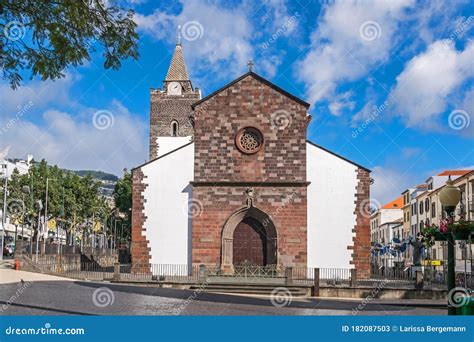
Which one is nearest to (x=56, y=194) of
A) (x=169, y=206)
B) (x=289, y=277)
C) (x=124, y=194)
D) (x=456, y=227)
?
(x=124, y=194)

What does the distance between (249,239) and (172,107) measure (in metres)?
29.6

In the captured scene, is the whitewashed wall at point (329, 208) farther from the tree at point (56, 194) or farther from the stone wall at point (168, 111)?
the tree at point (56, 194)

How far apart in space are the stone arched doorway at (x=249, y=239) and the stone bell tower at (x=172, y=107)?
1018 inches

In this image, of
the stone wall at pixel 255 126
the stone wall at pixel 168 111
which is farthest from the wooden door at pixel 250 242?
the stone wall at pixel 168 111

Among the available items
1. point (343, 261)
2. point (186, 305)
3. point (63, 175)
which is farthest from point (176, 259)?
A: point (63, 175)

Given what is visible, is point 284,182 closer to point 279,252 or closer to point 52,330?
point 279,252

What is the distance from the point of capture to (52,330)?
8.67 metres

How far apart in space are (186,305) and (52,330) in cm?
784

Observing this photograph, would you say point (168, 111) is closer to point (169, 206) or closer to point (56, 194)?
point (56, 194)

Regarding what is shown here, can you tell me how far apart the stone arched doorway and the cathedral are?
0.06 m

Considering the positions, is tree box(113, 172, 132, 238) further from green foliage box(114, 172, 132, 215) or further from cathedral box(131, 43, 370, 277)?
cathedral box(131, 43, 370, 277)

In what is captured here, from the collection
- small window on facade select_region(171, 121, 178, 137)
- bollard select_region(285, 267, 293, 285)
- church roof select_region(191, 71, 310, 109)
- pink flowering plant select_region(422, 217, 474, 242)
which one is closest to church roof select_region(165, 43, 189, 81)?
small window on facade select_region(171, 121, 178, 137)

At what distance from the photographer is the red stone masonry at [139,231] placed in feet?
102

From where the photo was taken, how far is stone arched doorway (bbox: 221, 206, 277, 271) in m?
30.8
